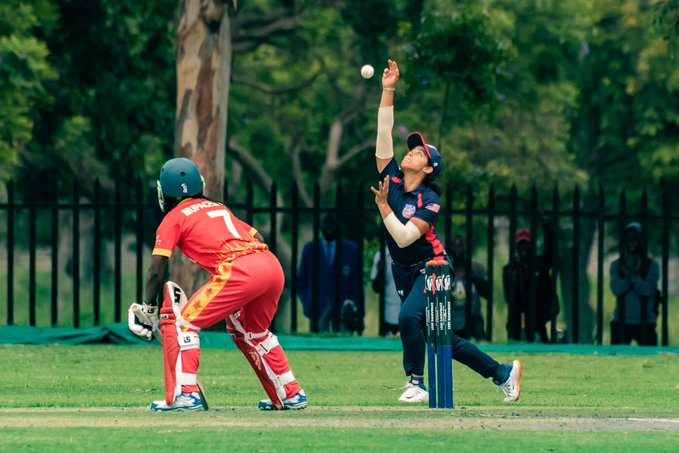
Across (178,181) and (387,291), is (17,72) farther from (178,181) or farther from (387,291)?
(178,181)

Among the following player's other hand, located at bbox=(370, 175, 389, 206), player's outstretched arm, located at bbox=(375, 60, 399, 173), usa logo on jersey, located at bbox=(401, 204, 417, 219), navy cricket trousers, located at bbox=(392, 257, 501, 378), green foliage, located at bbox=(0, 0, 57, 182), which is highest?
green foliage, located at bbox=(0, 0, 57, 182)

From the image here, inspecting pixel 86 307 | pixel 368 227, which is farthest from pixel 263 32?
pixel 86 307

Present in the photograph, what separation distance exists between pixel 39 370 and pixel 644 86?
19.0 meters

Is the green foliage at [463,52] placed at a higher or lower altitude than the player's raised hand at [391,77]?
higher

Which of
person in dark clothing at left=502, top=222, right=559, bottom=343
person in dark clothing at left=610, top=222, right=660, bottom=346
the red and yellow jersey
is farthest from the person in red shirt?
person in dark clothing at left=610, top=222, right=660, bottom=346

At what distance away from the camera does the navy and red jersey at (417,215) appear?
34.6 feet

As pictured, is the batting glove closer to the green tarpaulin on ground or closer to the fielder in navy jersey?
the fielder in navy jersey

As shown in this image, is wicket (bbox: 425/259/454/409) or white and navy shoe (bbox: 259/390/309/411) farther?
white and navy shoe (bbox: 259/390/309/411)

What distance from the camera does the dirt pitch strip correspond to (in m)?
8.91

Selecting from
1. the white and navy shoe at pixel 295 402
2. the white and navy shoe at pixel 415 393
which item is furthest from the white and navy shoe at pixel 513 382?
the white and navy shoe at pixel 295 402

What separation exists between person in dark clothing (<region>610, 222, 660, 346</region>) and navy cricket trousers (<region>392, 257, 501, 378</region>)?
7.92m

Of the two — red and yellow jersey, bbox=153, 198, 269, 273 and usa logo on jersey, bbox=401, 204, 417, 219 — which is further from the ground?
usa logo on jersey, bbox=401, 204, 417, 219

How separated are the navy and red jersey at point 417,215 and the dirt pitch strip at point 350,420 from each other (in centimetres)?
106

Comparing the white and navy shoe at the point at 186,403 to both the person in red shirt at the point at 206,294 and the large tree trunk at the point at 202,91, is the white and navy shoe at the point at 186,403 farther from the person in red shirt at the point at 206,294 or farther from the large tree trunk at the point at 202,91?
the large tree trunk at the point at 202,91
